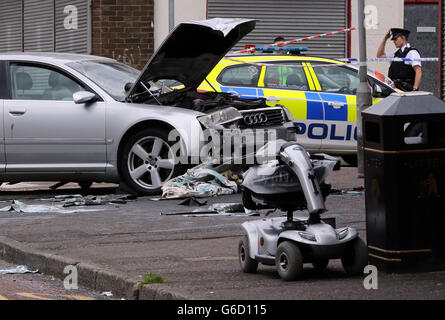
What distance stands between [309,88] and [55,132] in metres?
4.26

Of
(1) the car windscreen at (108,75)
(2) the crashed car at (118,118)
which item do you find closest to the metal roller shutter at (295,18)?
(1) the car windscreen at (108,75)

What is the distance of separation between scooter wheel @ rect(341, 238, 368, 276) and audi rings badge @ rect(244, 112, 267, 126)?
551cm

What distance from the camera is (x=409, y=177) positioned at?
673cm

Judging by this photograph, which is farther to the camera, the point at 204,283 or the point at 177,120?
the point at 177,120

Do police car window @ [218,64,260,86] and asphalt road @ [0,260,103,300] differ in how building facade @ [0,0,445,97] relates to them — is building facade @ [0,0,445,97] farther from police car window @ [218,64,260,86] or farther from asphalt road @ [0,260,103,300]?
asphalt road @ [0,260,103,300]

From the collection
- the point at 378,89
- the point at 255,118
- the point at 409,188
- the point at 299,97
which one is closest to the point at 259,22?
the point at 299,97

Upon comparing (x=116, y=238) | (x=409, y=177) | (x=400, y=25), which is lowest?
(x=116, y=238)

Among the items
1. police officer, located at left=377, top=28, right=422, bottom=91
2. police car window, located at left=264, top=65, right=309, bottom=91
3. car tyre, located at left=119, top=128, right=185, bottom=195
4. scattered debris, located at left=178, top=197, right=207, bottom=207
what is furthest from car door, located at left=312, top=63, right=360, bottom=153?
scattered debris, located at left=178, top=197, right=207, bottom=207

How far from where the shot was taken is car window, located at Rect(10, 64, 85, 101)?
12.6m

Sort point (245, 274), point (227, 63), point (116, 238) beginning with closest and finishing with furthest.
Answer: point (245, 274)
point (116, 238)
point (227, 63)
